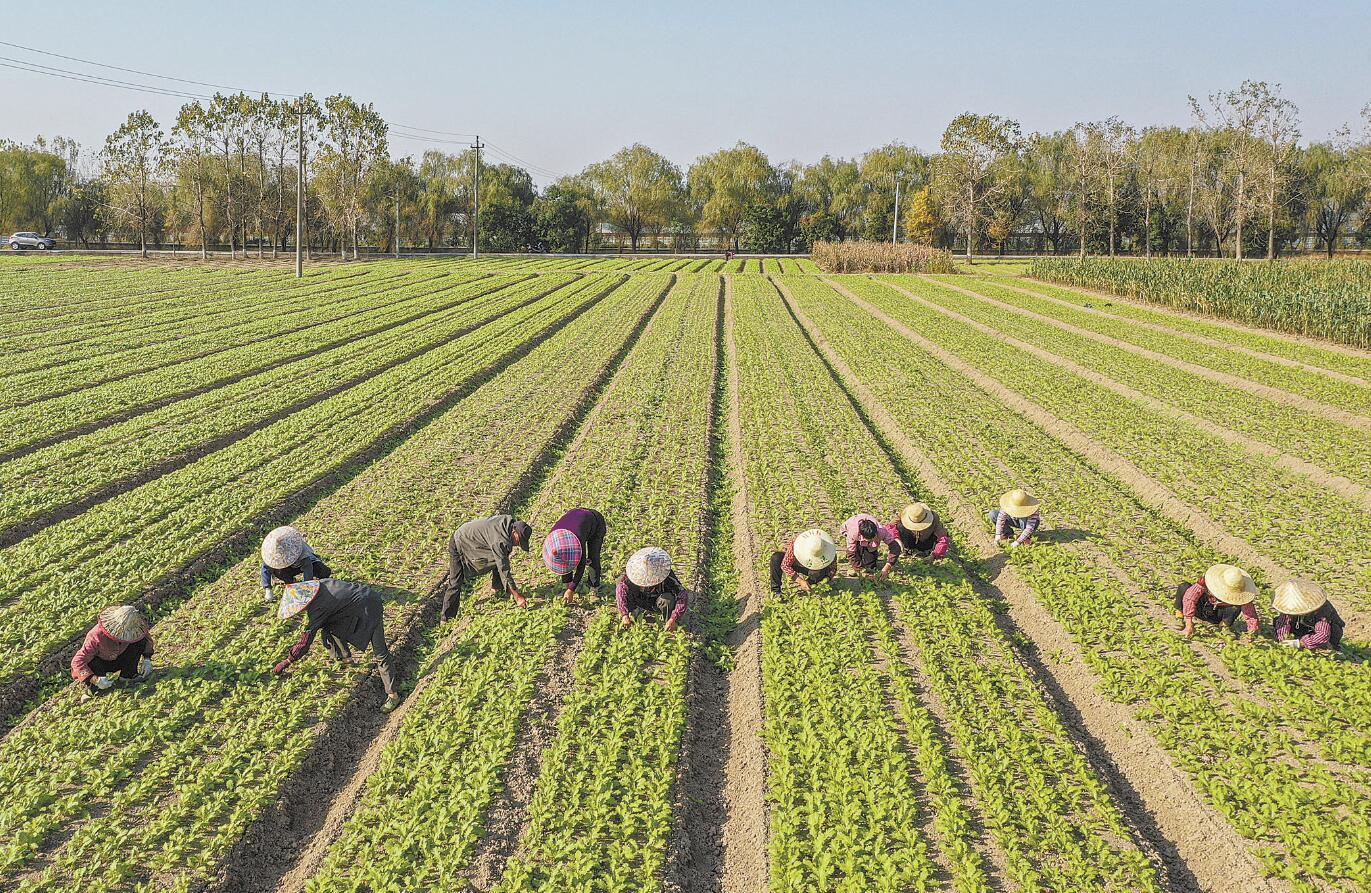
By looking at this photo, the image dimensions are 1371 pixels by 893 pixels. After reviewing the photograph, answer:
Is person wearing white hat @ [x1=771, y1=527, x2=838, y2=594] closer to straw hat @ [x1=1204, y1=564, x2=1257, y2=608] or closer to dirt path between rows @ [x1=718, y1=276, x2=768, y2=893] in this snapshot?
dirt path between rows @ [x1=718, y1=276, x2=768, y2=893]

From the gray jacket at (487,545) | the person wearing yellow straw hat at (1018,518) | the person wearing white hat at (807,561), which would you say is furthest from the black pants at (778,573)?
the person wearing yellow straw hat at (1018,518)

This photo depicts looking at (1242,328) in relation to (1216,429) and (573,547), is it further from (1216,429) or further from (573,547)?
(573,547)

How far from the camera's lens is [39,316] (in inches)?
1357

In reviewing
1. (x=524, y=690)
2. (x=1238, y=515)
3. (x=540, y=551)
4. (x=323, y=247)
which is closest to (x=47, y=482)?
(x=540, y=551)

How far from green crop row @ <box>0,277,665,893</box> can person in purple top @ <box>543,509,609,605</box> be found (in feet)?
6.41

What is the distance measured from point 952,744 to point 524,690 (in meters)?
4.42

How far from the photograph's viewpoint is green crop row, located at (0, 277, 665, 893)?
6980mm

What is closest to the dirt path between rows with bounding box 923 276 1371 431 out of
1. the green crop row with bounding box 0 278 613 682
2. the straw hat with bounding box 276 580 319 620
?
the green crop row with bounding box 0 278 613 682

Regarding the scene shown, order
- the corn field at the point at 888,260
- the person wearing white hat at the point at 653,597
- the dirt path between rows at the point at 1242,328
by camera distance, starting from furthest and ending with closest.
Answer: the corn field at the point at 888,260 → the dirt path between rows at the point at 1242,328 → the person wearing white hat at the point at 653,597

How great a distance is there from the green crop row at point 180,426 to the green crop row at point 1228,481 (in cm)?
1913

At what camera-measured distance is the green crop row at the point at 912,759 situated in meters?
6.99

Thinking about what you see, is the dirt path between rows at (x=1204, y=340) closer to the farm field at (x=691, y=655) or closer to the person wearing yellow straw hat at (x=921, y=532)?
the farm field at (x=691, y=655)

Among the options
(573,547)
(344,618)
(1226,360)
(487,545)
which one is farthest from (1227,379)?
(344,618)

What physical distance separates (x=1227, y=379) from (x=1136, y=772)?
2243 centimetres
